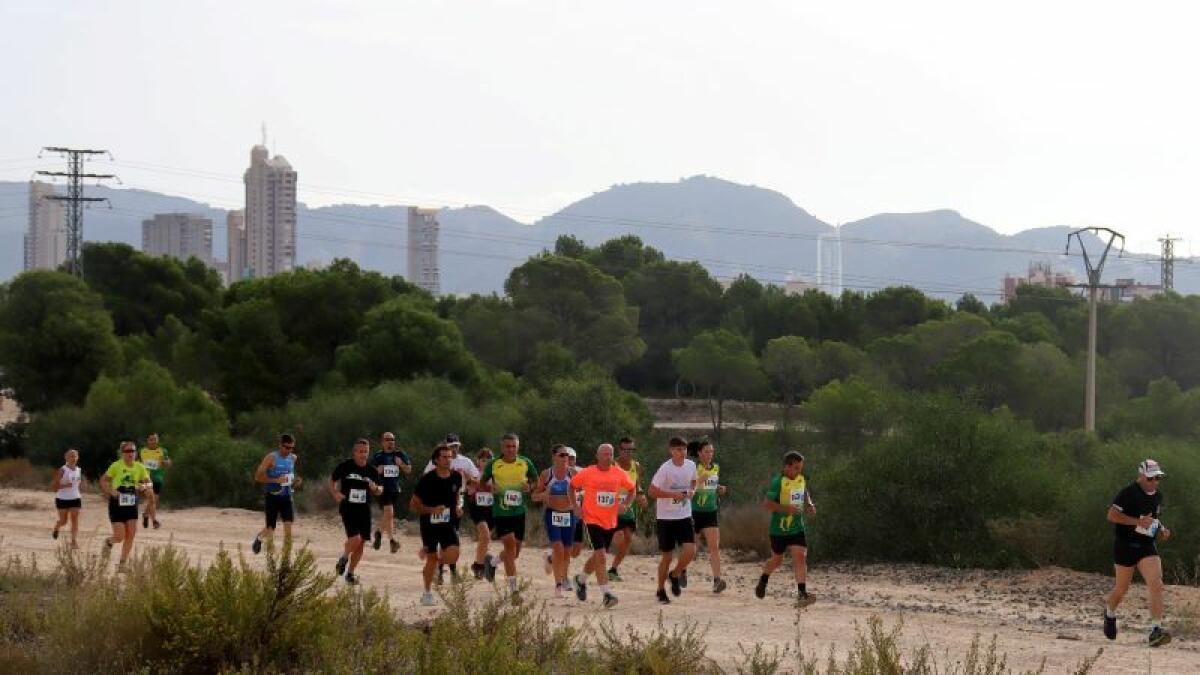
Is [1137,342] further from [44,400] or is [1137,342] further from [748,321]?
[44,400]

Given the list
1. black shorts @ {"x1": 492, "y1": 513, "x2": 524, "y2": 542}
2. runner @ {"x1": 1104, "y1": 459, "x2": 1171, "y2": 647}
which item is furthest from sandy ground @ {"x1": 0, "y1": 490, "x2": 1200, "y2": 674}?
black shorts @ {"x1": 492, "y1": 513, "x2": 524, "y2": 542}

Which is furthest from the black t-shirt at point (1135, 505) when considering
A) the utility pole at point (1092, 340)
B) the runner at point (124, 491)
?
the utility pole at point (1092, 340)

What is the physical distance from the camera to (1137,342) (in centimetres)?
6719

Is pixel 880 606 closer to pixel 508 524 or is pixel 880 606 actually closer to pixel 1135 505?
pixel 1135 505

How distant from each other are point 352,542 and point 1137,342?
55.5 meters

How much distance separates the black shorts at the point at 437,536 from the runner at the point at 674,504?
222 centimetres

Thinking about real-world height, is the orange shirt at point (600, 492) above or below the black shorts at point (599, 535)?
above

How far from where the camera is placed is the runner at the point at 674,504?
17188 mm

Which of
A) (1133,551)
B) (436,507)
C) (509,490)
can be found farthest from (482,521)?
(1133,551)

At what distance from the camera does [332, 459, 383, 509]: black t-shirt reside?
709 inches

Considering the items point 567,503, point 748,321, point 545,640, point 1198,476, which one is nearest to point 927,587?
point 1198,476

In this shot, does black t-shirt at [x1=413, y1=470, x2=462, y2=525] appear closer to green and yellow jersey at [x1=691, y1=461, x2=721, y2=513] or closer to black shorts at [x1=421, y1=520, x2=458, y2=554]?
black shorts at [x1=421, y1=520, x2=458, y2=554]

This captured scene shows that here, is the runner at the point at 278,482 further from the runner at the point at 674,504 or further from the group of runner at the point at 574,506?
the runner at the point at 674,504

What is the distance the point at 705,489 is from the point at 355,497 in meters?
4.06
